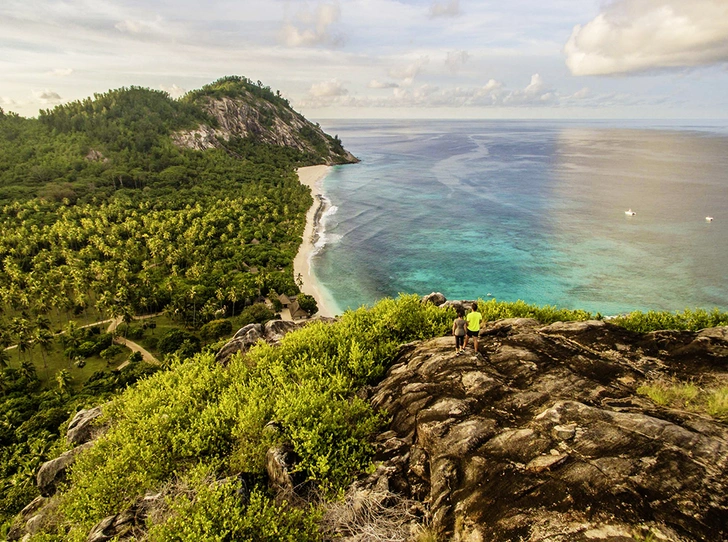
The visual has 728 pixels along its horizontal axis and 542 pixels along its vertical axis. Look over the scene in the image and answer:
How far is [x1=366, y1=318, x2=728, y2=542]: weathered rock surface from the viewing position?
10938mm

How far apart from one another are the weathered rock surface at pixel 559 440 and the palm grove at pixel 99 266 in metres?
40.0

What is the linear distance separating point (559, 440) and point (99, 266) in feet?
328

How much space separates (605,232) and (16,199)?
19475 cm

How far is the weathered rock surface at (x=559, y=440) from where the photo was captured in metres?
10.9

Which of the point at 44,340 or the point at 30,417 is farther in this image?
the point at 44,340

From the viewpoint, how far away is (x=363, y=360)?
76.2 ft

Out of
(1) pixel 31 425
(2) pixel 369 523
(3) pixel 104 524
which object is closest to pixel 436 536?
(2) pixel 369 523

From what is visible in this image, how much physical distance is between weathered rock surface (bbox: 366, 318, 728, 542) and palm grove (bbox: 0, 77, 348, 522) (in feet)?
131

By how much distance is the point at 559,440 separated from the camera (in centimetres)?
1364

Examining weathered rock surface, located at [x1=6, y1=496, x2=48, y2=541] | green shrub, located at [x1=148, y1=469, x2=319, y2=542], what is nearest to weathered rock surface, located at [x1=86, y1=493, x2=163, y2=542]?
green shrub, located at [x1=148, y1=469, x2=319, y2=542]

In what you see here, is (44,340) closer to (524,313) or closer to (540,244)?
(524,313)

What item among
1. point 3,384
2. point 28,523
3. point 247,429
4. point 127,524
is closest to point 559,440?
point 247,429

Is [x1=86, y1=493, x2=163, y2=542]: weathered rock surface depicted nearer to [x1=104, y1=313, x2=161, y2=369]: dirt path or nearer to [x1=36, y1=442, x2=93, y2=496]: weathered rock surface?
[x1=36, y1=442, x2=93, y2=496]: weathered rock surface

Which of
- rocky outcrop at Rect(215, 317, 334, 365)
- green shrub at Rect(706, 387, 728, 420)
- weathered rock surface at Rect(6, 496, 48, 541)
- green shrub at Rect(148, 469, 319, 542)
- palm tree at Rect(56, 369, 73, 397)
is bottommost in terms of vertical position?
palm tree at Rect(56, 369, 73, 397)
